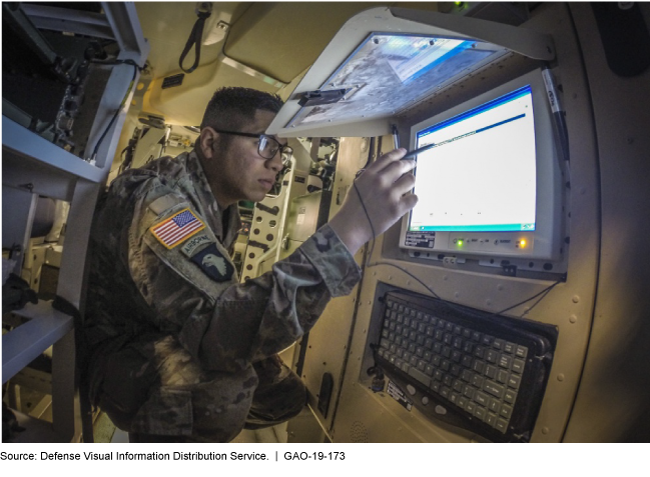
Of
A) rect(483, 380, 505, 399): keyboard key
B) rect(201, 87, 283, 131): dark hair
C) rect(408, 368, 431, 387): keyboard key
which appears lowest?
rect(408, 368, 431, 387): keyboard key

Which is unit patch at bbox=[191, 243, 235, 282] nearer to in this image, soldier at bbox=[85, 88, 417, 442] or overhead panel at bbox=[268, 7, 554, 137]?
soldier at bbox=[85, 88, 417, 442]

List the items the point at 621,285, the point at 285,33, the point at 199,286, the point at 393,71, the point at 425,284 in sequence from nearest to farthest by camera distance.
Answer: the point at 621,285, the point at 199,286, the point at 393,71, the point at 425,284, the point at 285,33

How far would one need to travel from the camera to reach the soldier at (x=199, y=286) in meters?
0.60

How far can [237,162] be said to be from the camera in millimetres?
984

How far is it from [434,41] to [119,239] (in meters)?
0.86

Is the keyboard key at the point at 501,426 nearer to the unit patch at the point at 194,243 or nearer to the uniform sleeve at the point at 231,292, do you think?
the uniform sleeve at the point at 231,292

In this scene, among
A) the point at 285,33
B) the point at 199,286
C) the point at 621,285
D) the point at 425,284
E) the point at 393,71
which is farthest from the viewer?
the point at 285,33

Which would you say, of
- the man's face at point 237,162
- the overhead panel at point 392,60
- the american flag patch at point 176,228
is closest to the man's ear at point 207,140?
the man's face at point 237,162

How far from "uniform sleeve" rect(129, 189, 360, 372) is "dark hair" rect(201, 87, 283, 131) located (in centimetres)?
49

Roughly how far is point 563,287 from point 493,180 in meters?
0.29

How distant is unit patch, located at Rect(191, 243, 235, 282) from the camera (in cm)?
61

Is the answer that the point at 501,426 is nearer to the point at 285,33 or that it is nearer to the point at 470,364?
the point at 470,364

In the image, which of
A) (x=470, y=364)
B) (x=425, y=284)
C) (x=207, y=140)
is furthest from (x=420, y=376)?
(x=207, y=140)

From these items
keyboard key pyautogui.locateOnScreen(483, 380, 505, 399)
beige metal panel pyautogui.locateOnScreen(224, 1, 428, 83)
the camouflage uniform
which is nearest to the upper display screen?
beige metal panel pyautogui.locateOnScreen(224, 1, 428, 83)
